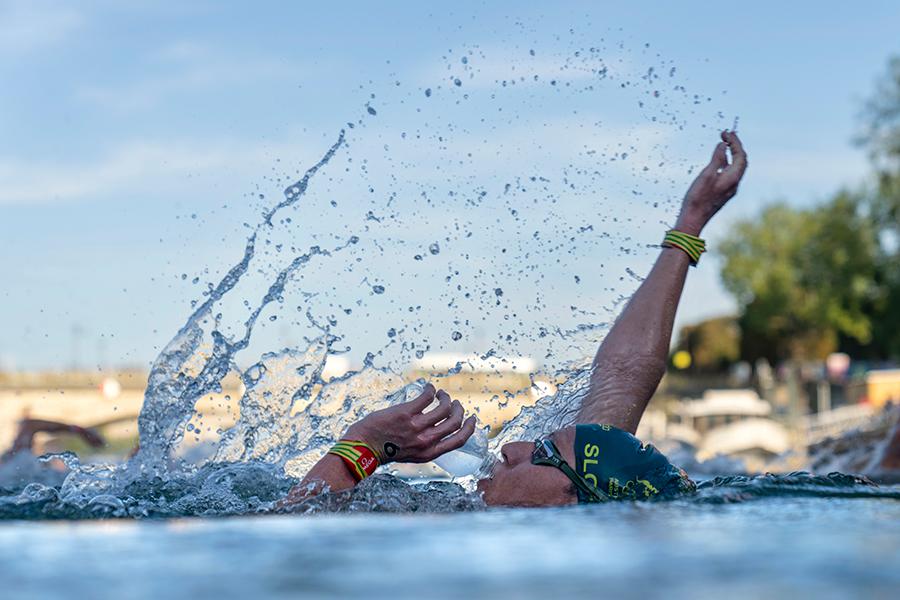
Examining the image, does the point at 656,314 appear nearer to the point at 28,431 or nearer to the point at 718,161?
the point at 718,161

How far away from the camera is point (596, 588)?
79.7 inches

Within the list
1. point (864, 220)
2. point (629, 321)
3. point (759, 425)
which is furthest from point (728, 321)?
point (629, 321)

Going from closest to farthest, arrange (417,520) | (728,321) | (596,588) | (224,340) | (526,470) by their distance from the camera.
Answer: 1. (596,588)
2. (417,520)
3. (526,470)
4. (224,340)
5. (728,321)

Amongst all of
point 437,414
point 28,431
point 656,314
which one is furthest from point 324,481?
point 28,431

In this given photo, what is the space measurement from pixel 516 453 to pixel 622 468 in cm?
42

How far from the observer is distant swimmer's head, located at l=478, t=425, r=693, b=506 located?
14.8 feet

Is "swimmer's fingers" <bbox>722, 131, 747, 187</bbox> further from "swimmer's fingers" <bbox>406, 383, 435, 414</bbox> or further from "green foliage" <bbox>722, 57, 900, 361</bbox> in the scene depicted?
"green foliage" <bbox>722, 57, 900, 361</bbox>

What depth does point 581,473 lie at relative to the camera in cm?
453

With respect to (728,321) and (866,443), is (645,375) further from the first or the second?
(728,321)

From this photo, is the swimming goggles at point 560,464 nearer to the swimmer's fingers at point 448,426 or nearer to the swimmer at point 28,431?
the swimmer's fingers at point 448,426

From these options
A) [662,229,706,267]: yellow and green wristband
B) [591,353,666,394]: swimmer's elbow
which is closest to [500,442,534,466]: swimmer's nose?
[591,353,666,394]: swimmer's elbow

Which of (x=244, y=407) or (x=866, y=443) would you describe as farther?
(x=866, y=443)

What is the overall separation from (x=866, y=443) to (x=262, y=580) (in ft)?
36.1

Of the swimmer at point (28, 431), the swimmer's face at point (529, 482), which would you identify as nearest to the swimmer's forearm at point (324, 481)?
the swimmer's face at point (529, 482)
